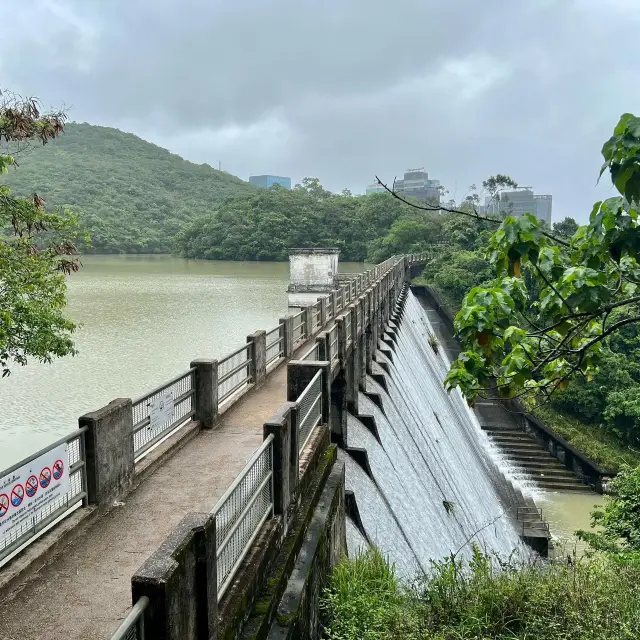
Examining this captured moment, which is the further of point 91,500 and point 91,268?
point 91,268

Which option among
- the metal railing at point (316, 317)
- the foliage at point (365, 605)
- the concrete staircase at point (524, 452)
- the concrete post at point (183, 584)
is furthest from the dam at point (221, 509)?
the concrete staircase at point (524, 452)

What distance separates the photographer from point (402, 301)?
36.8 metres

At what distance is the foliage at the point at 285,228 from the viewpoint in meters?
72.4

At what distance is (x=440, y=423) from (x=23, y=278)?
46.2 ft

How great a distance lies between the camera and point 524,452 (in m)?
29.5

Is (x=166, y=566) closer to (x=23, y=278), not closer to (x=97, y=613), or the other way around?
(x=97, y=613)

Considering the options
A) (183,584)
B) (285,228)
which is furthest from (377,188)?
(183,584)

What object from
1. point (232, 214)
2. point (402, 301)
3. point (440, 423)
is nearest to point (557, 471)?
point (440, 423)

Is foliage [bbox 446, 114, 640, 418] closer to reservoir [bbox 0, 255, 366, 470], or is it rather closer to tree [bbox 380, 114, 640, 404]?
tree [bbox 380, 114, 640, 404]

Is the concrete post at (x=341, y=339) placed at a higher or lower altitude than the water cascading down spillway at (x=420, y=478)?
higher

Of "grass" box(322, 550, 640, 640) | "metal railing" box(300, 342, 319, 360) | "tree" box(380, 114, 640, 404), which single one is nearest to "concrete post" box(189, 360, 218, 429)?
"metal railing" box(300, 342, 319, 360)

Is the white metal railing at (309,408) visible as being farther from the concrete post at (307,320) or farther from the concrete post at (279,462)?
the concrete post at (307,320)

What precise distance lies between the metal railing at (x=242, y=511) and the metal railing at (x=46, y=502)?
1.46 m

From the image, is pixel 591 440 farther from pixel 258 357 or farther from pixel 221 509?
pixel 221 509
